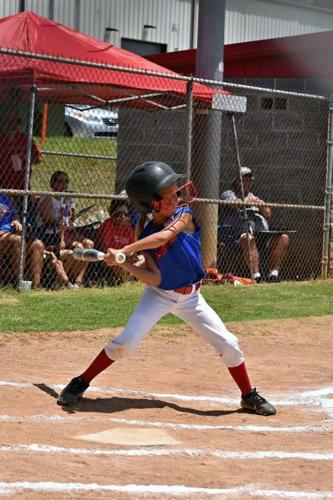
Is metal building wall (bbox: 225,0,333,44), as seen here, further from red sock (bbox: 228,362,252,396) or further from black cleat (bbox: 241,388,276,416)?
black cleat (bbox: 241,388,276,416)

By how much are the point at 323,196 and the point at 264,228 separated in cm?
113

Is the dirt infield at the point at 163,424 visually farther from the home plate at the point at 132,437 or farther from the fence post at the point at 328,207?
the fence post at the point at 328,207

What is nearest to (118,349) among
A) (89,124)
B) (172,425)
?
(172,425)

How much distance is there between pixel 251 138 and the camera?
14031 millimetres

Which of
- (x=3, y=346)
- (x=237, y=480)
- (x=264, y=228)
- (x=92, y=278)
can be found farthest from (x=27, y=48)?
(x=237, y=480)

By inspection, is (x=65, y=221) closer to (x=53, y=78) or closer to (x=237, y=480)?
(x=53, y=78)

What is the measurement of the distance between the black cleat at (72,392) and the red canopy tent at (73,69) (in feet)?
17.1

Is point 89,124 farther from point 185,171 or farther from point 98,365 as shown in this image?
point 98,365

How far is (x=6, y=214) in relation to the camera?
10414 mm

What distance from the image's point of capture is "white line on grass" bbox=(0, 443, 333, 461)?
4.95 metres

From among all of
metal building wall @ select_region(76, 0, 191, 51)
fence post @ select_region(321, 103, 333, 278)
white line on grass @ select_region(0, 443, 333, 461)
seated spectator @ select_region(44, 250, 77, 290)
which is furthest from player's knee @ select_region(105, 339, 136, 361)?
metal building wall @ select_region(76, 0, 191, 51)

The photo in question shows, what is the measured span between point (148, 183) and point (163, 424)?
1.41 metres

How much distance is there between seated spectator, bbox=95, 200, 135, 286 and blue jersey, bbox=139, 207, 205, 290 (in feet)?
17.0

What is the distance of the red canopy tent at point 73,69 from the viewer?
429 inches
